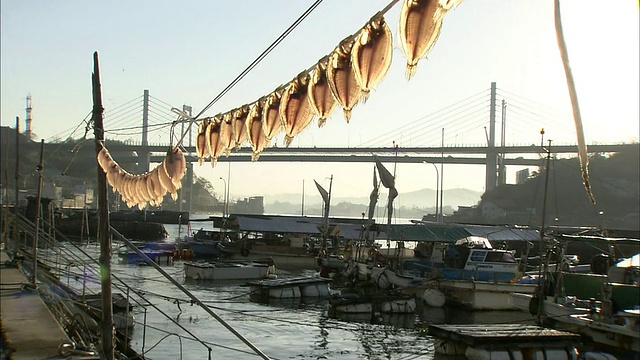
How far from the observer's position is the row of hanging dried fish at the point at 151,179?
27.3 feet

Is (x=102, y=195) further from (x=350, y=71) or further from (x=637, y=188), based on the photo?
(x=637, y=188)

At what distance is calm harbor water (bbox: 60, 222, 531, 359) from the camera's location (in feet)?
60.2

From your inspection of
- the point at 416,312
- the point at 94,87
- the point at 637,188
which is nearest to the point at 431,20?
the point at 94,87

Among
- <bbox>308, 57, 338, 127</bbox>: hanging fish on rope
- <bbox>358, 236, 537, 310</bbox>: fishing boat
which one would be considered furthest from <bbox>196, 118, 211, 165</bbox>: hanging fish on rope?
<bbox>358, 236, 537, 310</bbox>: fishing boat

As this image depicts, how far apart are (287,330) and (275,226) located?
27.9 m

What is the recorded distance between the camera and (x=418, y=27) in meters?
3.39

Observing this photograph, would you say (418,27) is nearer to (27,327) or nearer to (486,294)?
(27,327)

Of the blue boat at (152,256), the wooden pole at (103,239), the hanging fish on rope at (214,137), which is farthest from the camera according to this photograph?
the blue boat at (152,256)

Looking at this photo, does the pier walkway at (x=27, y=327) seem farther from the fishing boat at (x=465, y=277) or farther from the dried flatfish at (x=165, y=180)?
the fishing boat at (x=465, y=277)

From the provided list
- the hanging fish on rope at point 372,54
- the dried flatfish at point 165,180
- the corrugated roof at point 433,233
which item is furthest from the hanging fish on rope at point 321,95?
the corrugated roof at point 433,233

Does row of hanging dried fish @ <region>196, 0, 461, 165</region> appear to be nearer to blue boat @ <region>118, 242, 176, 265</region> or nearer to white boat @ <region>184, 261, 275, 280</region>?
white boat @ <region>184, 261, 275, 280</region>

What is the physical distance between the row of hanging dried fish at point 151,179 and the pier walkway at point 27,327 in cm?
248

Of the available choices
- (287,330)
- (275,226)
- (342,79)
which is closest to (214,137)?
(342,79)

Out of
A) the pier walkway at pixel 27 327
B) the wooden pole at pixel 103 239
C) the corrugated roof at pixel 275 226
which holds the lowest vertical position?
the pier walkway at pixel 27 327
